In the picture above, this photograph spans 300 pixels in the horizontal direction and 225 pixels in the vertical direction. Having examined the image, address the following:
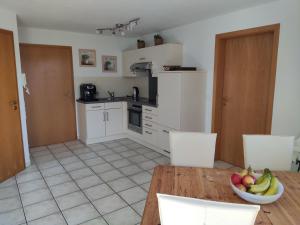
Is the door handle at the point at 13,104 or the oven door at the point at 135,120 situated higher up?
the door handle at the point at 13,104

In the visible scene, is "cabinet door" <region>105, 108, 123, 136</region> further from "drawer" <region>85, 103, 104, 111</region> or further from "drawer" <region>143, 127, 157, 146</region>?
"drawer" <region>143, 127, 157, 146</region>

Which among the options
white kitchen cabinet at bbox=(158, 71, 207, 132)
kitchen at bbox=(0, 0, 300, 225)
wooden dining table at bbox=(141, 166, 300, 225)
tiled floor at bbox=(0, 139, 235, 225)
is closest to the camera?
wooden dining table at bbox=(141, 166, 300, 225)

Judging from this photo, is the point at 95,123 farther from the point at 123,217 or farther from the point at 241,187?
the point at 241,187

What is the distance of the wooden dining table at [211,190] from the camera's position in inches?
43.9

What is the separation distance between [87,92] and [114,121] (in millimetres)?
837

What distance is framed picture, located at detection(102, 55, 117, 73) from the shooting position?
5.06 metres

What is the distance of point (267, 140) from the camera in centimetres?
186

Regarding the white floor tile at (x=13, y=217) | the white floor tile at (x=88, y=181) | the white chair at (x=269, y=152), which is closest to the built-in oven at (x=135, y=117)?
the white floor tile at (x=88, y=181)

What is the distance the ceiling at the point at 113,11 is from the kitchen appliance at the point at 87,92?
1257 millimetres

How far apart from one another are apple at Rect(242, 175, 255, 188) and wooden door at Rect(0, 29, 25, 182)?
3.06m

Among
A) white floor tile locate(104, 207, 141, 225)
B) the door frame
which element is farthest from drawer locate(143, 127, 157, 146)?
white floor tile locate(104, 207, 141, 225)

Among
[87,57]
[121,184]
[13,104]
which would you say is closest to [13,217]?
[121,184]

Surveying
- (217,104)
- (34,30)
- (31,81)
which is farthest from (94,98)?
(217,104)

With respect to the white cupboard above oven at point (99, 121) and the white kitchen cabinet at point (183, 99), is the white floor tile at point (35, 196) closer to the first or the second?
the white cupboard above oven at point (99, 121)
